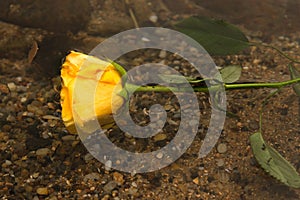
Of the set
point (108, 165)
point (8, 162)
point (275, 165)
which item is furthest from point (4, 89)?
point (275, 165)

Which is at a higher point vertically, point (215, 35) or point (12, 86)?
point (215, 35)

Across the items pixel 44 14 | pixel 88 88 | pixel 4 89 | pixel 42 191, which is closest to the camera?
pixel 88 88

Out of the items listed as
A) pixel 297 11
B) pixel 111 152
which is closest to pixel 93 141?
pixel 111 152

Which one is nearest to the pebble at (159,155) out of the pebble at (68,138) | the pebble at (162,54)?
the pebble at (68,138)

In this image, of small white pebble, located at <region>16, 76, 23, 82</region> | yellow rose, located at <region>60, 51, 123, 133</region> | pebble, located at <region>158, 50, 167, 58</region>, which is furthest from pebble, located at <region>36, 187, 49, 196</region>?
pebble, located at <region>158, 50, 167, 58</region>

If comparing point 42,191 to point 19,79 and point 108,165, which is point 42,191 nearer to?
point 108,165
